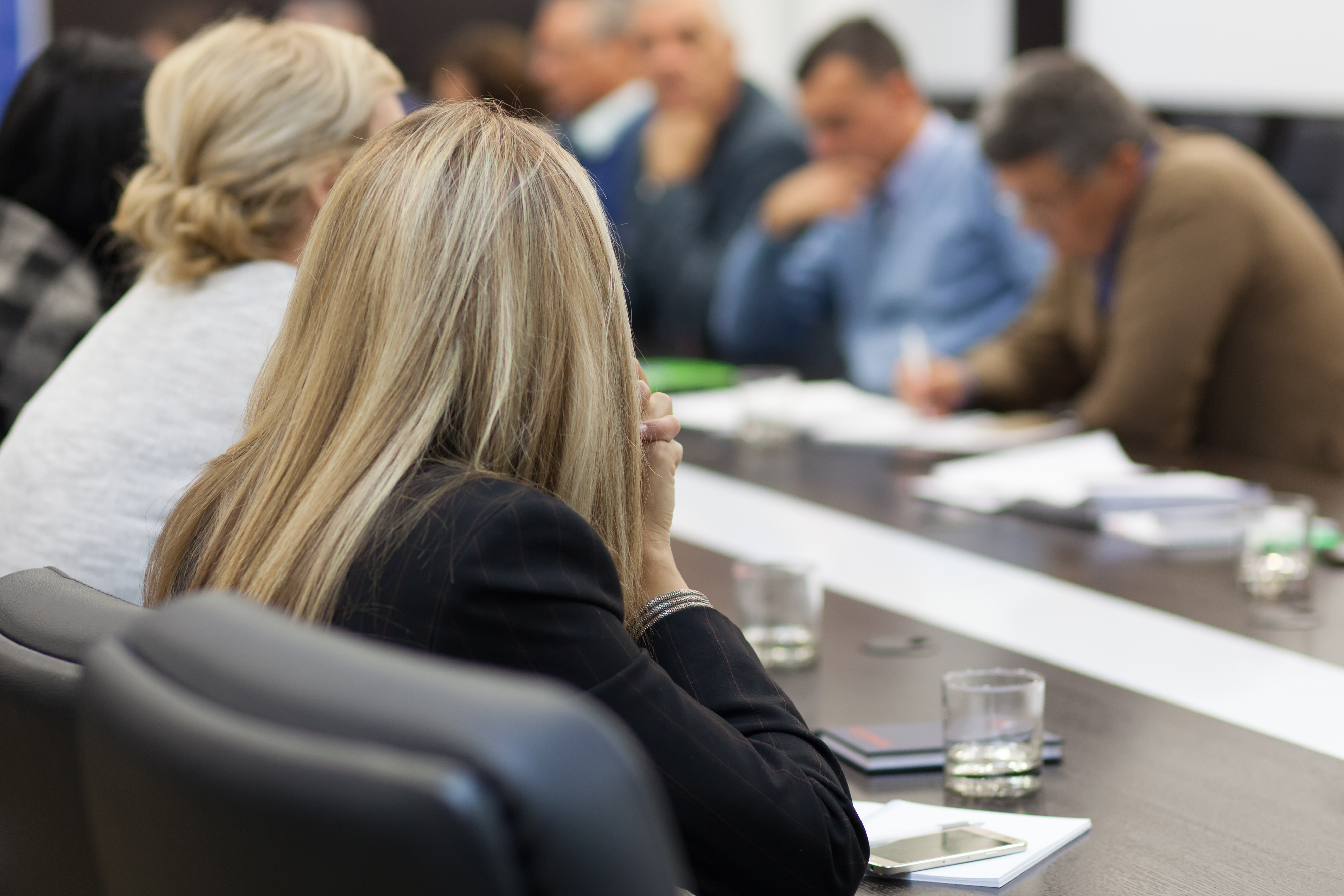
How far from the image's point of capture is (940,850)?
107 cm

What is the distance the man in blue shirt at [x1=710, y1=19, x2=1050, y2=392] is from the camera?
365 cm

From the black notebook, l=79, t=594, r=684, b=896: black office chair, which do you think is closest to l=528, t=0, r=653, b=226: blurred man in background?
the black notebook

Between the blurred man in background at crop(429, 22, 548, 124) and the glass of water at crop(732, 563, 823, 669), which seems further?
the blurred man in background at crop(429, 22, 548, 124)

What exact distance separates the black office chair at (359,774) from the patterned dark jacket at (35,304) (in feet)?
5.65

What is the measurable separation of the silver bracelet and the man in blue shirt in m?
2.56

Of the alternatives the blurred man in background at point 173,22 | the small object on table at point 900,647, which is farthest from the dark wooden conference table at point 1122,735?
the blurred man in background at point 173,22

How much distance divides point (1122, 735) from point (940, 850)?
33 centimetres

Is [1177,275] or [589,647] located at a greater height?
[589,647]

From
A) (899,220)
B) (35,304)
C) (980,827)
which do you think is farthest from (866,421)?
(980,827)

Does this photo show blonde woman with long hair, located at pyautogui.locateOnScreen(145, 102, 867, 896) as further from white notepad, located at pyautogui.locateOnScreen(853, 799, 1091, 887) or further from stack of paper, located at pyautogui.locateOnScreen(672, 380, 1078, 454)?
stack of paper, located at pyautogui.locateOnScreen(672, 380, 1078, 454)

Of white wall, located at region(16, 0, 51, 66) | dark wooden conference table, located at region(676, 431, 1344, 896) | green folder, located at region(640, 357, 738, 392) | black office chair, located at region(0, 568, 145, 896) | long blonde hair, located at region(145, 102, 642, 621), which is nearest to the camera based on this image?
black office chair, located at region(0, 568, 145, 896)

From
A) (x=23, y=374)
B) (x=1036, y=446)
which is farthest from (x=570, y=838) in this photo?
(x=1036, y=446)

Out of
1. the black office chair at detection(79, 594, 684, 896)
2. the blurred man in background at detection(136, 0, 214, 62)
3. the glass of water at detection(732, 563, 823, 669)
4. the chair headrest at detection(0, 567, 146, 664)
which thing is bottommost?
the glass of water at detection(732, 563, 823, 669)

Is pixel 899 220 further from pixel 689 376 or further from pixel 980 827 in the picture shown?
pixel 980 827
